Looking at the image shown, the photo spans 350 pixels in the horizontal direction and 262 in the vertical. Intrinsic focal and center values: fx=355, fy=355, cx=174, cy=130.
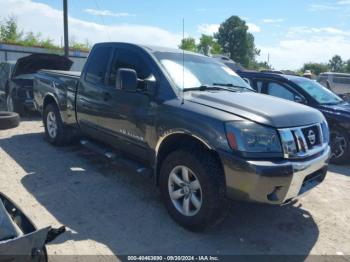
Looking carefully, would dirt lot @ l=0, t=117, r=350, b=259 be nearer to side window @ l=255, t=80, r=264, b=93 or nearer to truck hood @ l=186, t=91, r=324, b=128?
truck hood @ l=186, t=91, r=324, b=128

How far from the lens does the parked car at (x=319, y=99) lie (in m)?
6.71

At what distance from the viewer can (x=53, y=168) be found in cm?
A: 551

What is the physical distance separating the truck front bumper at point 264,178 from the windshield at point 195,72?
1.28 metres

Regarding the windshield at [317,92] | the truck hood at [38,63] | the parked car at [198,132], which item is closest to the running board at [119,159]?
the parked car at [198,132]

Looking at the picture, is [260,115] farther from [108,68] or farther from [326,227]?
[108,68]

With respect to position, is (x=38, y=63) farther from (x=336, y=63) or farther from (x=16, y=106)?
(x=336, y=63)

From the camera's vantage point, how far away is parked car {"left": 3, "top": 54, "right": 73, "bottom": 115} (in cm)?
945

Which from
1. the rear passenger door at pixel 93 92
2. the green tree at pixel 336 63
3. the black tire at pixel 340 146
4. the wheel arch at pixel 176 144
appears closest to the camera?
the wheel arch at pixel 176 144

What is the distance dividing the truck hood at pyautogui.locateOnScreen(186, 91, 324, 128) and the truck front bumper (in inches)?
15.9

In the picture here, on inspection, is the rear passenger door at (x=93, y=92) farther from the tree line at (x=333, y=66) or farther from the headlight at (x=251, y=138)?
the tree line at (x=333, y=66)

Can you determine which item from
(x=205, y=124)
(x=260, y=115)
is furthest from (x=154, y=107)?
(x=260, y=115)

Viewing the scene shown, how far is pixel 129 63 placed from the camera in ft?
15.4

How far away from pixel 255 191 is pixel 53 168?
3.50 meters

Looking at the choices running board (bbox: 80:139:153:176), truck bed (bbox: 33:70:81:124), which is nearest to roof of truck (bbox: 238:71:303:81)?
truck bed (bbox: 33:70:81:124)
